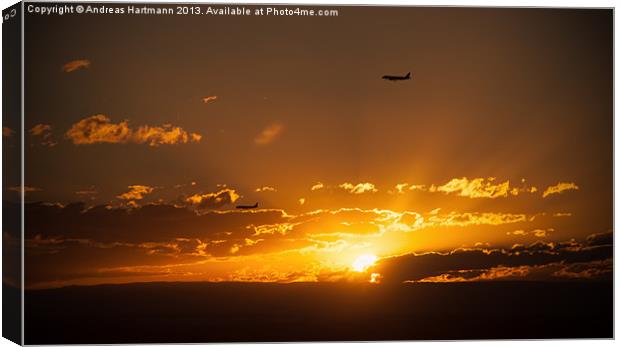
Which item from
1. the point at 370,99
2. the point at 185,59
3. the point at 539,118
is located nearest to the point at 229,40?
the point at 185,59

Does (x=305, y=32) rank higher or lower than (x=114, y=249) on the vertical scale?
higher

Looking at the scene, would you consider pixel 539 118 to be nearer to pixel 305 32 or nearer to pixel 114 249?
pixel 305 32

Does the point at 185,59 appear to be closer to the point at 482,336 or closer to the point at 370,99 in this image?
the point at 370,99

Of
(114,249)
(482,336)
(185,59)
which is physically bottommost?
(482,336)

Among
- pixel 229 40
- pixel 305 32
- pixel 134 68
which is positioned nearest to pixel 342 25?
pixel 305 32

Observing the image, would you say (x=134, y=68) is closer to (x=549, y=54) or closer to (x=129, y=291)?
(x=129, y=291)

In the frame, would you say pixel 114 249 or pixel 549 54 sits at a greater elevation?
pixel 549 54

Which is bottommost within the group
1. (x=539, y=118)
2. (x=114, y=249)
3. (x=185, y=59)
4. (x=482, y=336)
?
(x=482, y=336)

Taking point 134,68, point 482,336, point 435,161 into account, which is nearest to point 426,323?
point 482,336
